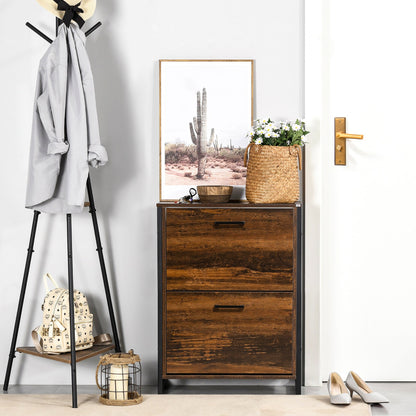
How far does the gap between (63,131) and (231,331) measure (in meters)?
1.10

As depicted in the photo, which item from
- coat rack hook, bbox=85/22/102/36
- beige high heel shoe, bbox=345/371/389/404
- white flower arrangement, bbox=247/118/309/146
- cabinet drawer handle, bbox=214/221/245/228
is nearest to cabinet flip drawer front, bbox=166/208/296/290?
cabinet drawer handle, bbox=214/221/245/228

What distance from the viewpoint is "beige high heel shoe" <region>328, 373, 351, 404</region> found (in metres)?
2.52

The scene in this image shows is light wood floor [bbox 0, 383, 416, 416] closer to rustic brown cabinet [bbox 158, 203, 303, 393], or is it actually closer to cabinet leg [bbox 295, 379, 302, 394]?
cabinet leg [bbox 295, 379, 302, 394]

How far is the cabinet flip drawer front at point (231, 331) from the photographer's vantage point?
2572 mm

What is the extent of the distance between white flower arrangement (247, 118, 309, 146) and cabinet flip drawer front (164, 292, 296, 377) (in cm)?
67

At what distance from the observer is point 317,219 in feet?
9.45

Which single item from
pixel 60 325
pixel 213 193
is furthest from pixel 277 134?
pixel 60 325

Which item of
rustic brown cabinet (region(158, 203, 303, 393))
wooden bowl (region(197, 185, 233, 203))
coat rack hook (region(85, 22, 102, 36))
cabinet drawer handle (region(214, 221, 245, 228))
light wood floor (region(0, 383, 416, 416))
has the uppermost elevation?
coat rack hook (region(85, 22, 102, 36))

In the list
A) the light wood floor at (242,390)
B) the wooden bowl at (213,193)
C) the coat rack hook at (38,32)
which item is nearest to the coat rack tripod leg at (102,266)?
the light wood floor at (242,390)

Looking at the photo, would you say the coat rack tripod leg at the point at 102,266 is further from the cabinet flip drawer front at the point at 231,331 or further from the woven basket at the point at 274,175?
the woven basket at the point at 274,175

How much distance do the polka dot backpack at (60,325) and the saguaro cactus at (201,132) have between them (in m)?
0.85

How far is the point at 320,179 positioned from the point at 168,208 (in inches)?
30.8

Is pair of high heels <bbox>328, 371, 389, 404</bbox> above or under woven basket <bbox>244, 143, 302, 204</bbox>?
under

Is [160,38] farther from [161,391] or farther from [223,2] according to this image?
[161,391]
